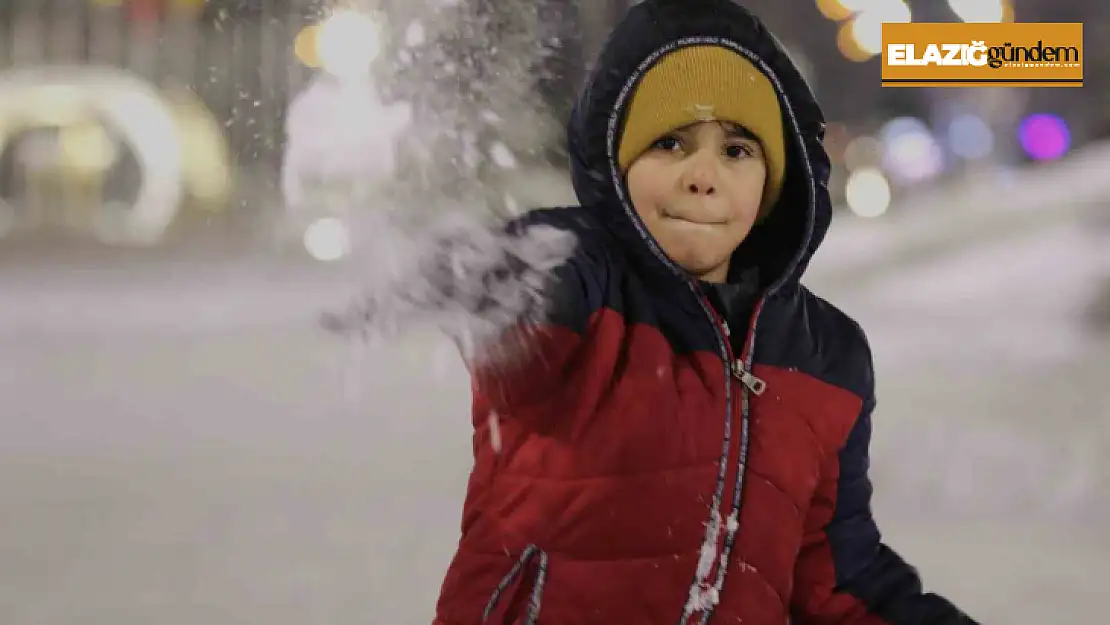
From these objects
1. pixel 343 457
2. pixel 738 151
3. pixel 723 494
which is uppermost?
pixel 738 151

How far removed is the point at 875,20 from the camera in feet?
7.80

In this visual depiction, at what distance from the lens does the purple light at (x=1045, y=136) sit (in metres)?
2.72

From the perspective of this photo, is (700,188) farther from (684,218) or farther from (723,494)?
(723,494)

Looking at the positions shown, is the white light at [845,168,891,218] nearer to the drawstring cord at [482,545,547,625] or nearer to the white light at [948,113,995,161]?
the white light at [948,113,995,161]

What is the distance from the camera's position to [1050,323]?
7.75ft

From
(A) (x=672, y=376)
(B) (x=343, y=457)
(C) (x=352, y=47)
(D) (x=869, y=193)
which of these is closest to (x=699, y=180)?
(A) (x=672, y=376)

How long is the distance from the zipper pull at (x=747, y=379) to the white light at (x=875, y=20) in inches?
59.7

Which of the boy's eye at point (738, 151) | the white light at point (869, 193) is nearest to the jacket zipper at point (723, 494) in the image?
the boy's eye at point (738, 151)

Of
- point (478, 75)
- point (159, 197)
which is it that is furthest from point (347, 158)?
point (159, 197)

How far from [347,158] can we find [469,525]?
270 millimetres

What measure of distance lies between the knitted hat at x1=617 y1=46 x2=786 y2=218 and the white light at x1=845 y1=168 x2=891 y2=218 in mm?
2495

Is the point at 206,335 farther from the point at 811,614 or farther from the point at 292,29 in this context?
the point at 811,614

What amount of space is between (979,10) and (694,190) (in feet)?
5.00

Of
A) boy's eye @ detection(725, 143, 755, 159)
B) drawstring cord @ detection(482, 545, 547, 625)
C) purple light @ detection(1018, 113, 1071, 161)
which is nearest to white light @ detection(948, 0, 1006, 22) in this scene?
purple light @ detection(1018, 113, 1071, 161)
